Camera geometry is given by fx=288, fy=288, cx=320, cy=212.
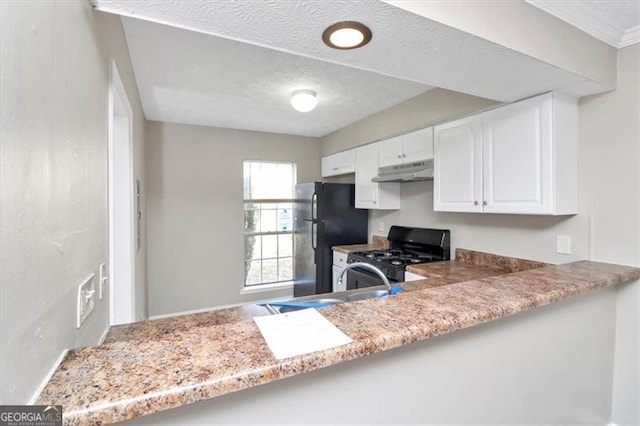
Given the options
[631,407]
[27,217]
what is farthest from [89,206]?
[631,407]

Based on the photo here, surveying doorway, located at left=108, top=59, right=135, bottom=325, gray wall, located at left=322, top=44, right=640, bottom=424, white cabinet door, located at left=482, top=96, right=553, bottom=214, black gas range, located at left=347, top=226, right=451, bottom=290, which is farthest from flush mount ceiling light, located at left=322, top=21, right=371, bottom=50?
black gas range, located at left=347, top=226, right=451, bottom=290

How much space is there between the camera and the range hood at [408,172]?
99.6 inches

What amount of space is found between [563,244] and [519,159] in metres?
0.66

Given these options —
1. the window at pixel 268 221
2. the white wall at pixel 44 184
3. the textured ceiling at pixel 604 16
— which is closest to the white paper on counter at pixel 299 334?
the white wall at pixel 44 184

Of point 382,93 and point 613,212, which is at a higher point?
point 382,93

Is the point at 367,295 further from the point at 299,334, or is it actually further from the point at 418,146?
the point at 418,146

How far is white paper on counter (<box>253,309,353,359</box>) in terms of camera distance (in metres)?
0.74

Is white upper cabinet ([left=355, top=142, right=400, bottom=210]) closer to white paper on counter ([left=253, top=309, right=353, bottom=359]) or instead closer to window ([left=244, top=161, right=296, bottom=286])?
window ([left=244, top=161, right=296, bottom=286])

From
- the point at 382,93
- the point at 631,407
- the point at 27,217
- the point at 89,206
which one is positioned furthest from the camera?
the point at 382,93

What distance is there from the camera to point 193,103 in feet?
9.68

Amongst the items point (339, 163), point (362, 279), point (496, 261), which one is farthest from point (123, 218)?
point (496, 261)

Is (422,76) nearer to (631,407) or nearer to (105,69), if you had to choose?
(105,69)

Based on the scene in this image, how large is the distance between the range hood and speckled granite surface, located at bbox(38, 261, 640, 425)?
153 centimetres

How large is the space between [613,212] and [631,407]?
114cm
